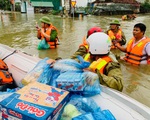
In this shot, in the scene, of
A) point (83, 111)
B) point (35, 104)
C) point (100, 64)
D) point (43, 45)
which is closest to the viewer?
point (35, 104)

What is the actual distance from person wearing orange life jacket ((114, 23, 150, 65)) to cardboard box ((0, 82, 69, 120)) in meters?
2.91

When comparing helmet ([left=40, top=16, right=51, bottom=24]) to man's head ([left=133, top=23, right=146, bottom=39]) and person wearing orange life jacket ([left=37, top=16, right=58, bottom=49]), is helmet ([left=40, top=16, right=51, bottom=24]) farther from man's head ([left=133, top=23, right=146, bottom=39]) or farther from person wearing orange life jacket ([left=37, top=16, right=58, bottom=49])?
man's head ([left=133, top=23, right=146, bottom=39])

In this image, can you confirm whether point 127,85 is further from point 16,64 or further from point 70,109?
point 70,109

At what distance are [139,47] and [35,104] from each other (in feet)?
10.5

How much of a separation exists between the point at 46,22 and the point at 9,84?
3370 mm

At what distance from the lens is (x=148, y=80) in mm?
3771

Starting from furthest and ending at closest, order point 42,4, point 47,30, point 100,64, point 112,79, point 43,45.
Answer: point 42,4, point 43,45, point 47,30, point 100,64, point 112,79

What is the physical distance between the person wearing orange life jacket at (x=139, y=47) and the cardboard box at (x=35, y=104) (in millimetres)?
2910

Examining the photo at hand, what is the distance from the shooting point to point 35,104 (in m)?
1.40

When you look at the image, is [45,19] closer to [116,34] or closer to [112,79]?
[116,34]

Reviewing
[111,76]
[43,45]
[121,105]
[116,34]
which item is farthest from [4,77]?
[116,34]

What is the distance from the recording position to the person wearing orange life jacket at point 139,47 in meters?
4.02

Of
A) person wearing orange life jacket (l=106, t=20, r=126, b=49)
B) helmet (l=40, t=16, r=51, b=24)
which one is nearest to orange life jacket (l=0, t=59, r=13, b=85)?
helmet (l=40, t=16, r=51, b=24)

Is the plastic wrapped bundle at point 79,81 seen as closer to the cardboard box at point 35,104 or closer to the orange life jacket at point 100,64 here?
the cardboard box at point 35,104
